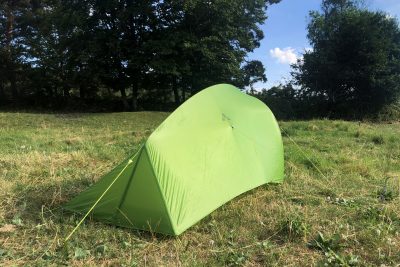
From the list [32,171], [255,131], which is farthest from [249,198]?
[32,171]

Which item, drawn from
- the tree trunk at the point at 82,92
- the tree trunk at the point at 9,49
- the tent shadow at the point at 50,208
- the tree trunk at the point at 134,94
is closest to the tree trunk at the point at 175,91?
the tree trunk at the point at 134,94

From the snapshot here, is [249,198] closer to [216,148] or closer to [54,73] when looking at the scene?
[216,148]

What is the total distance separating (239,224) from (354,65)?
1898cm

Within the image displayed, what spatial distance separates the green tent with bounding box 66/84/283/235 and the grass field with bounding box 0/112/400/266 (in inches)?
7.3

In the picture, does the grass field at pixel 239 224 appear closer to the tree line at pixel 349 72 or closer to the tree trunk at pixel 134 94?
the tree line at pixel 349 72

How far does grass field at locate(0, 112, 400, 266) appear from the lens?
3705 millimetres

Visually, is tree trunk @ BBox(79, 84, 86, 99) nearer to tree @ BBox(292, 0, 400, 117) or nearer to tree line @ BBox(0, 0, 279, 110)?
tree line @ BBox(0, 0, 279, 110)

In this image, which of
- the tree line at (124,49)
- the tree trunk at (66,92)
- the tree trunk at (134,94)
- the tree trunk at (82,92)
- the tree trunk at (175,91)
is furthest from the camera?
the tree trunk at (82,92)

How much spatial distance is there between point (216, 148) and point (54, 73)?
23186 millimetres

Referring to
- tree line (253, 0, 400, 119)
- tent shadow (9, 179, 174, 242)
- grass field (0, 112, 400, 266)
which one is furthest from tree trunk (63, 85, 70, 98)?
tent shadow (9, 179, 174, 242)

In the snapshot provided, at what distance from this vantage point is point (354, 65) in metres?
21.2

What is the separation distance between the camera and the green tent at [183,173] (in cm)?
426

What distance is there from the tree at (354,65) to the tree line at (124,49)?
14.4 feet

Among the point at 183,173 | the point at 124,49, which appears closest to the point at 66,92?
the point at 124,49
